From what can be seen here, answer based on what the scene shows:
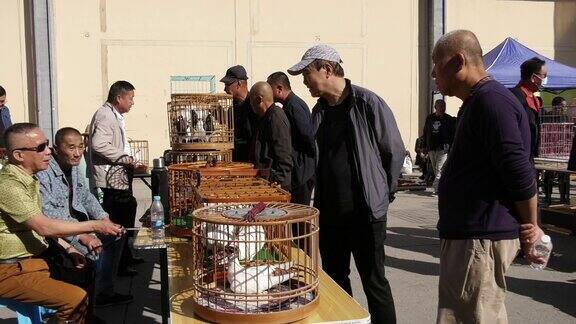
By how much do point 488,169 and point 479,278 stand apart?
47cm

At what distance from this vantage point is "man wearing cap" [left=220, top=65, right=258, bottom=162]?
19.6ft

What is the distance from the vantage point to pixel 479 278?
260 cm

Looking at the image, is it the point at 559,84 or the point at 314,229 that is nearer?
the point at 314,229

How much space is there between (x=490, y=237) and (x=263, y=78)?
43.1 ft

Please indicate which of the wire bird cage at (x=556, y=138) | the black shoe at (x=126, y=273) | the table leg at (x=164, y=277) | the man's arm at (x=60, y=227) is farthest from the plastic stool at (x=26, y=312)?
the wire bird cage at (x=556, y=138)

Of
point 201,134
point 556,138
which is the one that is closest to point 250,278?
point 201,134

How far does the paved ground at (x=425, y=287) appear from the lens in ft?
16.4

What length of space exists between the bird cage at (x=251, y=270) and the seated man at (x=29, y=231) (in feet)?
3.89

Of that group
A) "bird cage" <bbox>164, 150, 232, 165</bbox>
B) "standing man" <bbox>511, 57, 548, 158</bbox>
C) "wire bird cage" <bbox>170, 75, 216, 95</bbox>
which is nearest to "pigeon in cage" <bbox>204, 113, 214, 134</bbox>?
"bird cage" <bbox>164, 150, 232, 165</bbox>

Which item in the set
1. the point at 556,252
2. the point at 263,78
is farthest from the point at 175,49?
the point at 556,252

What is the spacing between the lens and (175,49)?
48.6ft

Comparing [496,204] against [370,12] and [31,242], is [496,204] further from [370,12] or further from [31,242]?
[370,12]

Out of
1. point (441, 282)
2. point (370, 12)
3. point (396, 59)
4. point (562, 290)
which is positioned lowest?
point (562, 290)

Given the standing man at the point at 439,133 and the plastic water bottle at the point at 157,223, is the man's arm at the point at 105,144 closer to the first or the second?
the plastic water bottle at the point at 157,223
